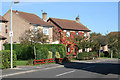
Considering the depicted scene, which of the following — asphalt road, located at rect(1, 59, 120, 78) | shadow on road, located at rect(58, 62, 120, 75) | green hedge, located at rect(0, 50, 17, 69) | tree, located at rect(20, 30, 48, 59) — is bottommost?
shadow on road, located at rect(58, 62, 120, 75)

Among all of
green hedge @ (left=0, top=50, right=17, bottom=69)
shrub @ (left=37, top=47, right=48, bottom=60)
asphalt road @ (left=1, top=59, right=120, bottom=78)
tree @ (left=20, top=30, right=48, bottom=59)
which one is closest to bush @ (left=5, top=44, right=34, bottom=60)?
shrub @ (left=37, top=47, right=48, bottom=60)

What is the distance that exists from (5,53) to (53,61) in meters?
9.41

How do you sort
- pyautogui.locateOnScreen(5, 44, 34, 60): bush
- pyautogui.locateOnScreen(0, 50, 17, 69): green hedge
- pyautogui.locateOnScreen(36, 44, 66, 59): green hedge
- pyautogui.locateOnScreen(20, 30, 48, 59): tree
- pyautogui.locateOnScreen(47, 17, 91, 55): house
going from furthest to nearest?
pyautogui.locateOnScreen(47, 17, 91, 55): house
pyautogui.locateOnScreen(5, 44, 34, 60): bush
pyautogui.locateOnScreen(36, 44, 66, 59): green hedge
pyautogui.locateOnScreen(20, 30, 48, 59): tree
pyautogui.locateOnScreen(0, 50, 17, 69): green hedge

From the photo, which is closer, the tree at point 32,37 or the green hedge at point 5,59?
the green hedge at point 5,59

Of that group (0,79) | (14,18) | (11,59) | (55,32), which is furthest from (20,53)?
(0,79)

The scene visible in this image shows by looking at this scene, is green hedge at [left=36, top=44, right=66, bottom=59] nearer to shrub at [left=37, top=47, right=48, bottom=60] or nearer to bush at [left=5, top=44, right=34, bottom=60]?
shrub at [left=37, top=47, right=48, bottom=60]

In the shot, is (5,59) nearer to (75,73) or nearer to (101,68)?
(75,73)

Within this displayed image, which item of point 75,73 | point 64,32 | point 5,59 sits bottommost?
point 75,73

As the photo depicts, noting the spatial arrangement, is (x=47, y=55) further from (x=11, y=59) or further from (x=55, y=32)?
(x=55, y=32)

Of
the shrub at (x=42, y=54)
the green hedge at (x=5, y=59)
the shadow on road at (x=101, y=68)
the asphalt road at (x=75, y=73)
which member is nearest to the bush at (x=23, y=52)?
the shrub at (x=42, y=54)

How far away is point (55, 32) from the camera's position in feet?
139

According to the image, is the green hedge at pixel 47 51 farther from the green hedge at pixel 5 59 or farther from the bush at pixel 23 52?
the green hedge at pixel 5 59

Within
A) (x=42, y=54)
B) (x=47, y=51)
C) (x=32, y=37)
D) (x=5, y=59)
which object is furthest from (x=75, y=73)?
(x=47, y=51)

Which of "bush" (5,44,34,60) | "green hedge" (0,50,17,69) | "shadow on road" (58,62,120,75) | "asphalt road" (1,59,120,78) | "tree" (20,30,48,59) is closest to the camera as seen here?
"asphalt road" (1,59,120,78)
